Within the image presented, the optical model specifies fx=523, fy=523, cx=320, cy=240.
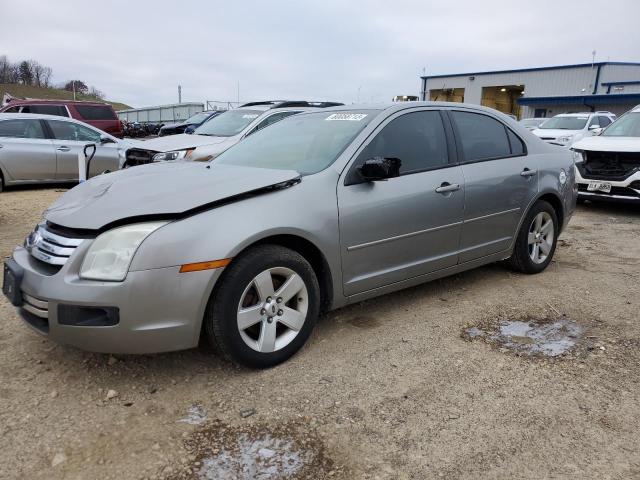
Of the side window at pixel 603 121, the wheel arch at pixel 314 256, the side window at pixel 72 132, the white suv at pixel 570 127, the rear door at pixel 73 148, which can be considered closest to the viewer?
the wheel arch at pixel 314 256

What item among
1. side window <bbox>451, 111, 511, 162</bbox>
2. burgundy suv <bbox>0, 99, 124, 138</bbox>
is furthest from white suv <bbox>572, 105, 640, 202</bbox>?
burgundy suv <bbox>0, 99, 124, 138</bbox>

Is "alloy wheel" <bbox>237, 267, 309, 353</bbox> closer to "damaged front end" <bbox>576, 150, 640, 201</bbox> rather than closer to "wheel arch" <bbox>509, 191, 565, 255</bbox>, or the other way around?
"wheel arch" <bbox>509, 191, 565, 255</bbox>

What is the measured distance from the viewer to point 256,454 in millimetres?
2328

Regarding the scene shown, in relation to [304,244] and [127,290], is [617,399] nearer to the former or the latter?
[304,244]

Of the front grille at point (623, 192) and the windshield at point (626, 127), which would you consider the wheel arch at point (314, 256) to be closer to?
A: the front grille at point (623, 192)

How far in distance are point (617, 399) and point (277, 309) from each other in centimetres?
190

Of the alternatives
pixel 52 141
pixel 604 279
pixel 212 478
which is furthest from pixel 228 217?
pixel 52 141

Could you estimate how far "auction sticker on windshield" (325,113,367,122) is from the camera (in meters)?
3.85

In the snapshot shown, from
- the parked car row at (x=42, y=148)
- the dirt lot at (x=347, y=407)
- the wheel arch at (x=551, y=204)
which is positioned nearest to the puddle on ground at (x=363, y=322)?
the dirt lot at (x=347, y=407)

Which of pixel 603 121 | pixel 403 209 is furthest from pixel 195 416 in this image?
pixel 603 121

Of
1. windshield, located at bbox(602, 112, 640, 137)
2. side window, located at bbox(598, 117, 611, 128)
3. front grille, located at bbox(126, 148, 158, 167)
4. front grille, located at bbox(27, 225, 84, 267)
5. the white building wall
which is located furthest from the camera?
the white building wall

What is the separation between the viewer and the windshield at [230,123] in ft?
28.2

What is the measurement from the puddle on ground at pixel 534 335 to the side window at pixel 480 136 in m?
1.35

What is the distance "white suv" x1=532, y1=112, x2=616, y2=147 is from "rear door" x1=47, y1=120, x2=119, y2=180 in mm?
10831
